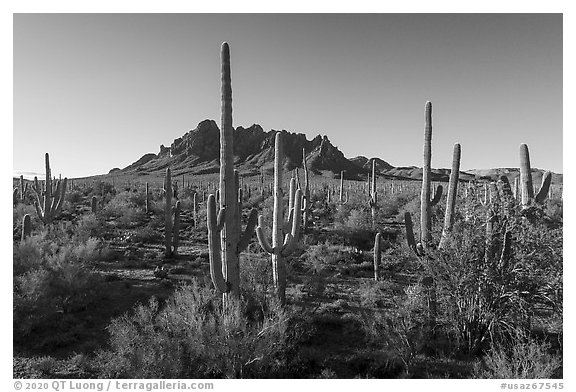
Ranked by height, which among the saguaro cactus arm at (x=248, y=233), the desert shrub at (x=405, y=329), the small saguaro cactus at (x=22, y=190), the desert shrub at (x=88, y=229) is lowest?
the desert shrub at (x=405, y=329)

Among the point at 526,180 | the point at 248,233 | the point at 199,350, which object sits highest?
the point at 526,180

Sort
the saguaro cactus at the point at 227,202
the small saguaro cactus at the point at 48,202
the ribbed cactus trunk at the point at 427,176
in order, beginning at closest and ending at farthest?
the saguaro cactus at the point at 227,202, the ribbed cactus trunk at the point at 427,176, the small saguaro cactus at the point at 48,202

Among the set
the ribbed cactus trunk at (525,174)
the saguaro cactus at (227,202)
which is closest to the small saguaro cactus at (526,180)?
the ribbed cactus trunk at (525,174)

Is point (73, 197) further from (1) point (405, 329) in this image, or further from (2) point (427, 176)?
(1) point (405, 329)

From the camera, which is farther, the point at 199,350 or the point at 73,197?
the point at 73,197

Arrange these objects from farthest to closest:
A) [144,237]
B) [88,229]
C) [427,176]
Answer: [144,237]
[88,229]
[427,176]

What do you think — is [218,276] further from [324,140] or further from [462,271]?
[324,140]

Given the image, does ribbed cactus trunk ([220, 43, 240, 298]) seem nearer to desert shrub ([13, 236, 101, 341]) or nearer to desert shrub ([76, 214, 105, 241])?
desert shrub ([13, 236, 101, 341])

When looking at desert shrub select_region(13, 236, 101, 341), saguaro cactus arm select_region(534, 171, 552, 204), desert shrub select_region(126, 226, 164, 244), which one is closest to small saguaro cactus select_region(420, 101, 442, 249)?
saguaro cactus arm select_region(534, 171, 552, 204)

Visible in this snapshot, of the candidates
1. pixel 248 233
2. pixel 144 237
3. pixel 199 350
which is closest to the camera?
pixel 199 350

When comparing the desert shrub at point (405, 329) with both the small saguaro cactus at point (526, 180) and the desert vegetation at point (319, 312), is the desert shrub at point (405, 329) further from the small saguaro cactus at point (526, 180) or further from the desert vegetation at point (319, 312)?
the small saguaro cactus at point (526, 180)

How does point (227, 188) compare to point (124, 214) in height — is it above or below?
above

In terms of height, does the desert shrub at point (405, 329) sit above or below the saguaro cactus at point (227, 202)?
below

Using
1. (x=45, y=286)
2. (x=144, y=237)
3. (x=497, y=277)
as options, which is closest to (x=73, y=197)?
(x=144, y=237)
